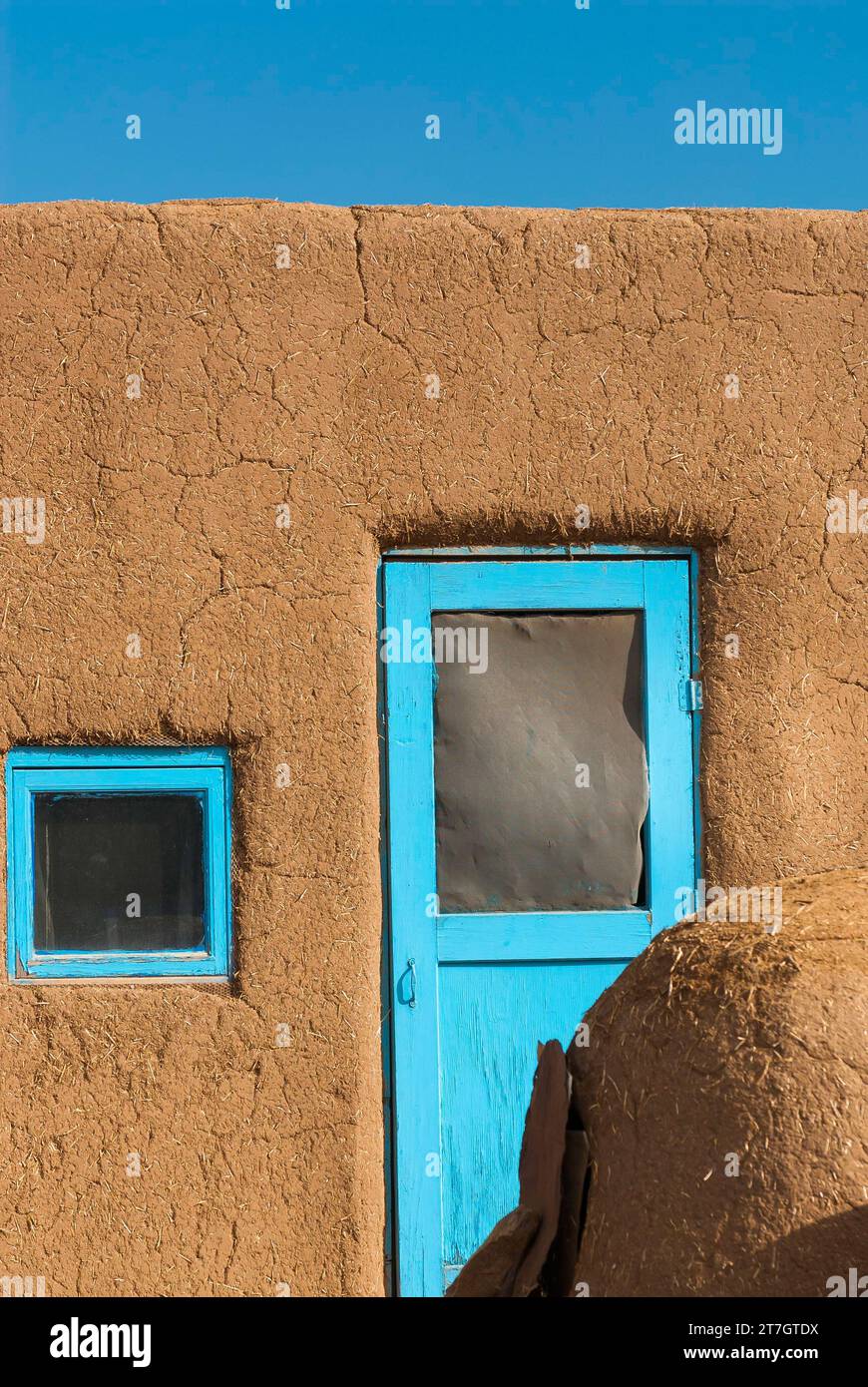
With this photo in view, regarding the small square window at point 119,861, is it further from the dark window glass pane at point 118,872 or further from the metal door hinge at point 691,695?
the metal door hinge at point 691,695

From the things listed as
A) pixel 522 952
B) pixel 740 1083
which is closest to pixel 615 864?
pixel 522 952

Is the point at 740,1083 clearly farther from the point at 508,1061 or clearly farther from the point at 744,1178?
the point at 508,1061

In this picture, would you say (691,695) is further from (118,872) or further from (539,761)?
(118,872)

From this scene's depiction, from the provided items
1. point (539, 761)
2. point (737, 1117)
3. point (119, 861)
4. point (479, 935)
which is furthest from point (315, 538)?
point (737, 1117)

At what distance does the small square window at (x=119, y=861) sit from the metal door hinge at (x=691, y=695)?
138 cm

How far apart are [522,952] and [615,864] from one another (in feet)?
1.26

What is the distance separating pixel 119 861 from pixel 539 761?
129 cm

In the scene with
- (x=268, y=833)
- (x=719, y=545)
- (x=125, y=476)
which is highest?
(x=125, y=476)

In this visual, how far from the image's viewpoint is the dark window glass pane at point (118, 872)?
368 centimetres

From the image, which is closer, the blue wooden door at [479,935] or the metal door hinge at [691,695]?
the blue wooden door at [479,935]

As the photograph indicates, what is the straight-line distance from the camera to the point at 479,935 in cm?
370

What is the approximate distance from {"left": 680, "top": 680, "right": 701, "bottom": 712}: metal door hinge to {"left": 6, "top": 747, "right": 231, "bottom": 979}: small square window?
4.52 ft

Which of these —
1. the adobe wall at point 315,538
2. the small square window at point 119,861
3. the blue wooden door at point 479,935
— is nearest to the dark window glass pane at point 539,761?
the blue wooden door at point 479,935
